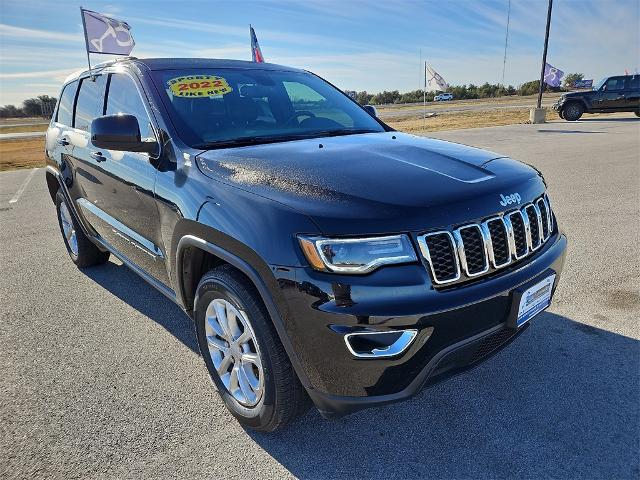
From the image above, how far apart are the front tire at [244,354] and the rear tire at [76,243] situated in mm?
2606

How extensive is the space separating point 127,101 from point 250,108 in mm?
813

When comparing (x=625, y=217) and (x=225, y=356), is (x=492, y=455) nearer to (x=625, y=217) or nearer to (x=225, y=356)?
(x=225, y=356)

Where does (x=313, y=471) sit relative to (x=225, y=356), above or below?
below

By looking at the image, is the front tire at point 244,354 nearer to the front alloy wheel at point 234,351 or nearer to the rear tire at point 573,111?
the front alloy wheel at point 234,351

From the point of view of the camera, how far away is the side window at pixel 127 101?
9.47ft

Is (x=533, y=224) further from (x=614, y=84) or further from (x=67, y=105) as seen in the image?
(x=614, y=84)

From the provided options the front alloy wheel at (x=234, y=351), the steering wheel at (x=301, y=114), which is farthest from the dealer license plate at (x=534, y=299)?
the steering wheel at (x=301, y=114)

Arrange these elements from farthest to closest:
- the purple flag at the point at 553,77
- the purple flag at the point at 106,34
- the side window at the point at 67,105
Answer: the purple flag at the point at 553,77, the purple flag at the point at 106,34, the side window at the point at 67,105

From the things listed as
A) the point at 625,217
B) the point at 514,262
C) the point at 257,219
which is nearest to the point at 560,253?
the point at 514,262

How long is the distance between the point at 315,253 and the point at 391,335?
0.42 metres

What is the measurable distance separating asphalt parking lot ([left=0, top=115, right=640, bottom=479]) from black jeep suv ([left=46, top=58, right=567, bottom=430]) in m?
0.31

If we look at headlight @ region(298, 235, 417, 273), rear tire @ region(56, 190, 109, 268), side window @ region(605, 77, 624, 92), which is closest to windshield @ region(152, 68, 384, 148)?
headlight @ region(298, 235, 417, 273)

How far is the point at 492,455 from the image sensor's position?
7.08 feet

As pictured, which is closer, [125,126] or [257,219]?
[257,219]
